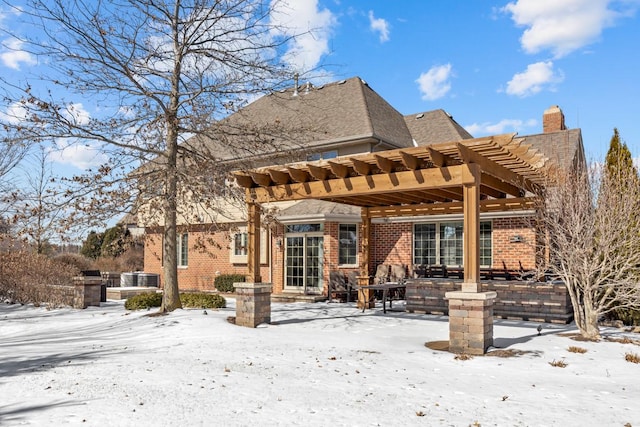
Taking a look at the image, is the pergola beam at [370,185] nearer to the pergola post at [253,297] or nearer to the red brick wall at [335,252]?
the pergola post at [253,297]

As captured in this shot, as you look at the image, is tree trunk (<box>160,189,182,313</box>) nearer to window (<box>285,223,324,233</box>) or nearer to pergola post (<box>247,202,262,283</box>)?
pergola post (<box>247,202,262,283</box>)

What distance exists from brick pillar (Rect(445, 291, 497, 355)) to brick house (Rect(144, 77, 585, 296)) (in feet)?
22.0

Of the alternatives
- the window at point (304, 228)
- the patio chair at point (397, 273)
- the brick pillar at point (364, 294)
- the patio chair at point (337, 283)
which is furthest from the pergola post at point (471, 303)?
the window at point (304, 228)

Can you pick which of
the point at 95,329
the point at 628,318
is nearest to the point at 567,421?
the point at 628,318

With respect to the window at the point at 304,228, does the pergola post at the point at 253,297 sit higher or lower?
lower

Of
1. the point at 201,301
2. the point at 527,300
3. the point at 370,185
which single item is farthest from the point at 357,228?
the point at 370,185

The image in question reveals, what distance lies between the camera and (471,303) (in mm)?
8547

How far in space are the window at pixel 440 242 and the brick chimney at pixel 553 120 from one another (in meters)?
6.86

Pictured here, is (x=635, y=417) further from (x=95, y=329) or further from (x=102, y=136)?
(x=102, y=136)

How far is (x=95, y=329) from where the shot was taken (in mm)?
11008

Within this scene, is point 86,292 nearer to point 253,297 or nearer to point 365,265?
point 253,297

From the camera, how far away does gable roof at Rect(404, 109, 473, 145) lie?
19.8 metres

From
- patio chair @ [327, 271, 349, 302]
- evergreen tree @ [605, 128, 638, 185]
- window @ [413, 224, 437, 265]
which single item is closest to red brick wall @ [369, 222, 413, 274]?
window @ [413, 224, 437, 265]

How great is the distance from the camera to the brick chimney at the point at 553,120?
20.4m
